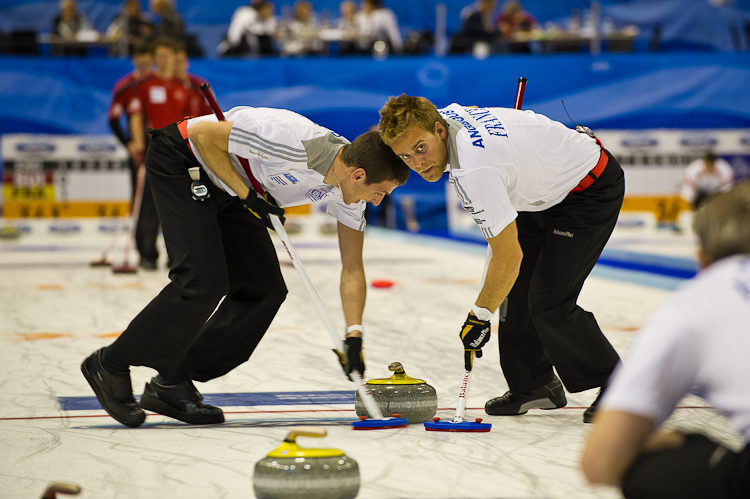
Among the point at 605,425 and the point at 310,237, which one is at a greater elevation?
the point at 605,425

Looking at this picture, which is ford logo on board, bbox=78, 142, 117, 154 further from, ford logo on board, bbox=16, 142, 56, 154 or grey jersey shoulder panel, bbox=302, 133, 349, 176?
grey jersey shoulder panel, bbox=302, 133, 349, 176

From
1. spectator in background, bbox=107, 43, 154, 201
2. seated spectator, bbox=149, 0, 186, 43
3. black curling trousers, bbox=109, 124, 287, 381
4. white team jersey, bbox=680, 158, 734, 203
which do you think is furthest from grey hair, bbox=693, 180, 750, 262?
seated spectator, bbox=149, 0, 186, 43

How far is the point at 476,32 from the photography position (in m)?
13.0

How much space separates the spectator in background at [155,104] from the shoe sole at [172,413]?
4276 millimetres

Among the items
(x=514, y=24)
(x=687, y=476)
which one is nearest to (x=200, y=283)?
(x=687, y=476)

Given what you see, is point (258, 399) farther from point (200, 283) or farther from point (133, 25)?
point (133, 25)

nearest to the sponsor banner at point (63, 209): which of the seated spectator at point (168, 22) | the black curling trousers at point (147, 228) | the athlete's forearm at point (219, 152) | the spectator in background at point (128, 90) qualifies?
the seated spectator at point (168, 22)

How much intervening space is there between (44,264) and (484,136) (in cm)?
689

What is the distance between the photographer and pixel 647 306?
19.0ft

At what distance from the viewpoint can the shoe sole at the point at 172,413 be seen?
2.93 meters

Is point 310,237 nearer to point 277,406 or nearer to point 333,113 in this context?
point 333,113

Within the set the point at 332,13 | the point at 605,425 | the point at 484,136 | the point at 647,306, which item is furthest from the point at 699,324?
the point at 332,13

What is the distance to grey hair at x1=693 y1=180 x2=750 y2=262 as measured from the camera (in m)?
1.32

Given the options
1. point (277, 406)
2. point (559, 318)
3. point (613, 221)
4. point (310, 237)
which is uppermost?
point (613, 221)
